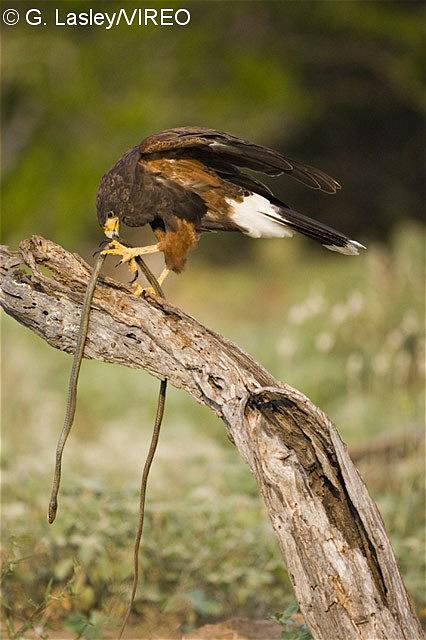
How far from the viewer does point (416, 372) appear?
782cm

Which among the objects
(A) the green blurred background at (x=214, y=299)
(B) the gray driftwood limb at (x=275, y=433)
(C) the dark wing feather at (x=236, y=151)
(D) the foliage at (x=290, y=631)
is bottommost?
(A) the green blurred background at (x=214, y=299)

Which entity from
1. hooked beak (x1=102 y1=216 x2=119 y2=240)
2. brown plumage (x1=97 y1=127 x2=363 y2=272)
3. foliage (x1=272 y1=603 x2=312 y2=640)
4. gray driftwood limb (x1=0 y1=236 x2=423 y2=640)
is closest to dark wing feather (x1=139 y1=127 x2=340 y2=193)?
brown plumage (x1=97 y1=127 x2=363 y2=272)

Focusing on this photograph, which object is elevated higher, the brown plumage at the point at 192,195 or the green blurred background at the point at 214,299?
the brown plumage at the point at 192,195

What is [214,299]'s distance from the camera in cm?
1269

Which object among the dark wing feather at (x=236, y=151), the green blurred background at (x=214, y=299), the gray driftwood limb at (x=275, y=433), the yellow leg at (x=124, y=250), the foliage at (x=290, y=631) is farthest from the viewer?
the green blurred background at (x=214, y=299)

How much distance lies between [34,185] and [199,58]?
120 inches

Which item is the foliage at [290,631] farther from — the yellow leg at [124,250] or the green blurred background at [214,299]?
the yellow leg at [124,250]

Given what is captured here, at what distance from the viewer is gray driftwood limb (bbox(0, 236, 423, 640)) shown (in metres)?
2.76

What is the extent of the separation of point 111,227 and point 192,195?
0.29 m

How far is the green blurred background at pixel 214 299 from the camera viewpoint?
13.0ft

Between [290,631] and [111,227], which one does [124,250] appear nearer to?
[111,227]

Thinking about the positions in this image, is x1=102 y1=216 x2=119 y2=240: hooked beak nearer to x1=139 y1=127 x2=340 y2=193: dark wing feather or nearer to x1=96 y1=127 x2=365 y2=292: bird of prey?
x1=96 y1=127 x2=365 y2=292: bird of prey

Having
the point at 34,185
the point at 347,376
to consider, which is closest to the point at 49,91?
the point at 34,185

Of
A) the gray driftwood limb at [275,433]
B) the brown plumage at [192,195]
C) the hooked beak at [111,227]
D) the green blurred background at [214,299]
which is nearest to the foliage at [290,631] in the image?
the gray driftwood limb at [275,433]
